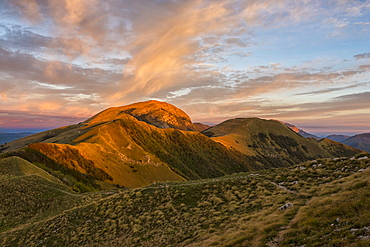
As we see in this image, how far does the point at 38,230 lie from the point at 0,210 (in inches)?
661

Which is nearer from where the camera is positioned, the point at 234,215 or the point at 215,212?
the point at 234,215

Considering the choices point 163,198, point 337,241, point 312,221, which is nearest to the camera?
point 337,241

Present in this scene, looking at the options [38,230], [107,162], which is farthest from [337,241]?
[107,162]

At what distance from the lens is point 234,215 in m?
23.2

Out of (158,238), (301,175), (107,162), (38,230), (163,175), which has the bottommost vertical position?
(163,175)

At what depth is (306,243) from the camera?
1225 centimetres

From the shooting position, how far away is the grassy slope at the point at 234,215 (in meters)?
14.1

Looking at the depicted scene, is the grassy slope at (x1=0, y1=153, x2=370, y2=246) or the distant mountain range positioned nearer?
the grassy slope at (x1=0, y1=153, x2=370, y2=246)

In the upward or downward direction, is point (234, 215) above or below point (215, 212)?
above

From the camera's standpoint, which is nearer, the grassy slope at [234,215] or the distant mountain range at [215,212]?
the grassy slope at [234,215]

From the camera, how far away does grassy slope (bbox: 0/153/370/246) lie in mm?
14062

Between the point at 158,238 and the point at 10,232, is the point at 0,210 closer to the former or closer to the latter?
the point at 10,232

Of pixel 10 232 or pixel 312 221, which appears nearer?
pixel 312 221

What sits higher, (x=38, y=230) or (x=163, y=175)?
(x=38, y=230)
